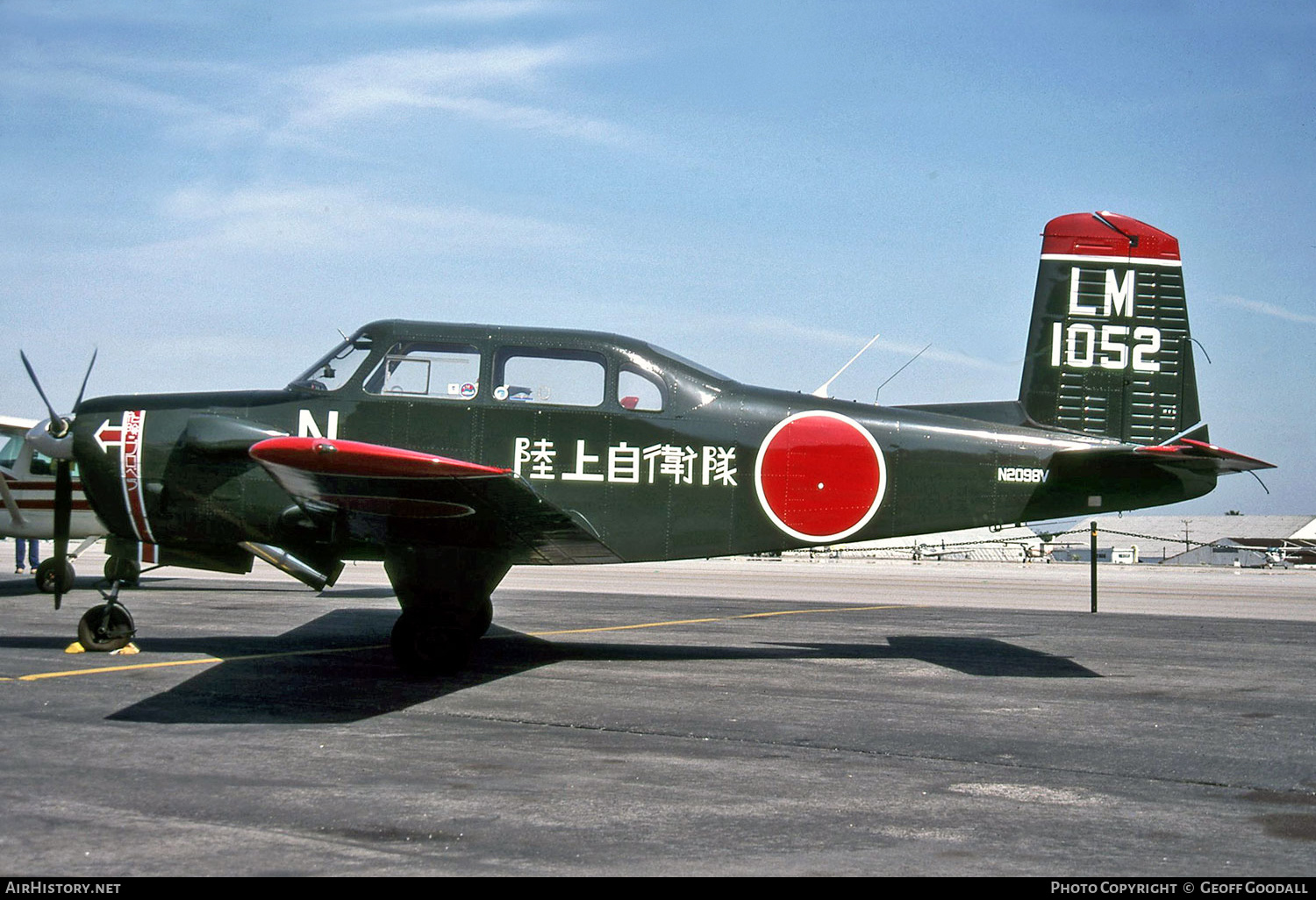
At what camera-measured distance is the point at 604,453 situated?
32.5 ft

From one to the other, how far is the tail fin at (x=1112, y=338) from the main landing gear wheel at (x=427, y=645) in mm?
5994

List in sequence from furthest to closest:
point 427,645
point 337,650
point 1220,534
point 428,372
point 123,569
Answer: point 1220,534 < point 337,650 < point 123,569 < point 428,372 < point 427,645

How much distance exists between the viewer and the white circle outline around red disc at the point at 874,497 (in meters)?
10.2

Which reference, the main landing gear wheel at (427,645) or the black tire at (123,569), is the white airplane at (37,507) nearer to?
the black tire at (123,569)

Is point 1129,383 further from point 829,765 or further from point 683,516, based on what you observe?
A: point 829,765

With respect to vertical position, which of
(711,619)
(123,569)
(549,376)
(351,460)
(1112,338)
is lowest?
(711,619)

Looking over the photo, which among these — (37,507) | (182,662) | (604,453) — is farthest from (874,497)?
(37,507)

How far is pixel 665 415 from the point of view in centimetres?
1007

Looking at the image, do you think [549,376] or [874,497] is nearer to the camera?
[549,376]

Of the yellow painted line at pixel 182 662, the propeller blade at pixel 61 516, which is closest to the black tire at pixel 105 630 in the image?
the propeller blade at pixel 61 516

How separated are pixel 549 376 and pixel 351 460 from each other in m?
3.38

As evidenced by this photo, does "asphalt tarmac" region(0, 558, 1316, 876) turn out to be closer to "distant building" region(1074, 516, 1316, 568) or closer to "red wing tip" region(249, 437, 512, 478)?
"red wing tip" region(249, 437, 512, 478)

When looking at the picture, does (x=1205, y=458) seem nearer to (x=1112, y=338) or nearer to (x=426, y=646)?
(x=1112, y=338)
